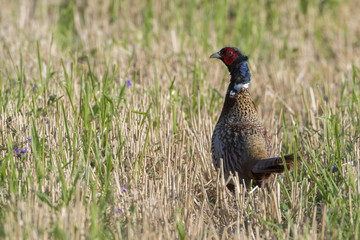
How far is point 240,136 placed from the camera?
3.95 m

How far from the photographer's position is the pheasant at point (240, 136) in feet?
12.8

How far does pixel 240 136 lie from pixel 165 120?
0.92 m

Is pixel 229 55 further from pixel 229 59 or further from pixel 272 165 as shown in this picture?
pixel 272 165

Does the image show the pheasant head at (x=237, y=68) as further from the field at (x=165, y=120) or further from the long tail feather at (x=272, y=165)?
the long tail feather at (x=272, y=165)

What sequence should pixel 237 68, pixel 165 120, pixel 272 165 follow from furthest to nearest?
pixel 165 120, pixel 237 68, pixel 272 165

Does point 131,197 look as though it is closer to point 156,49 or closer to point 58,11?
point 156,49

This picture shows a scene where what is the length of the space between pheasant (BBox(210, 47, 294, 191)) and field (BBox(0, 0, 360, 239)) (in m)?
0.19

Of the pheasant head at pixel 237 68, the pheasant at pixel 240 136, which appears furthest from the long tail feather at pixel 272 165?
the pheasant head at pixel 237 68

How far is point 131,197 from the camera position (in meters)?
3.45

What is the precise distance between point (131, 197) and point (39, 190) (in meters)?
0.55

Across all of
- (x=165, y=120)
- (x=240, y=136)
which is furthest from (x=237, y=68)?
(x=165, y=120)

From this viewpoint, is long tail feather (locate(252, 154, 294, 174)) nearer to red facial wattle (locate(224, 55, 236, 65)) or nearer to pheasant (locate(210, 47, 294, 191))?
pheasant (locate(210, 47, 294, 191))

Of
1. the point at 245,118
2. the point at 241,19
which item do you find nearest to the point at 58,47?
the point at 241,19

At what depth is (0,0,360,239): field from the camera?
3.21m
